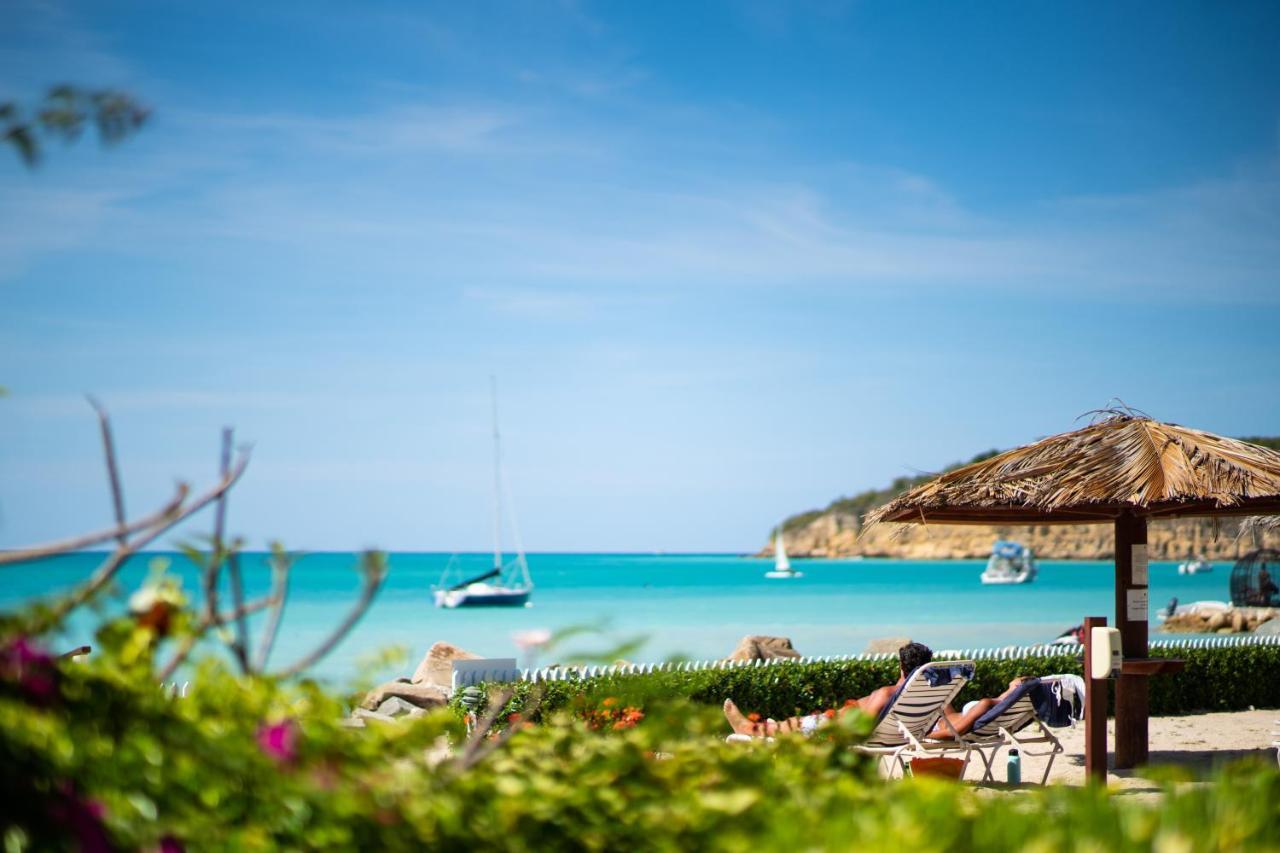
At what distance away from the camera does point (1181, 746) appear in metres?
10.2

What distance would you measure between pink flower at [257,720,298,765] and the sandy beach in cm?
648

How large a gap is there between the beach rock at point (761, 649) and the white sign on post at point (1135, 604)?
7.23 m

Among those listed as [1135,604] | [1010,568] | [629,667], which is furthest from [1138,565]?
[1010,568]

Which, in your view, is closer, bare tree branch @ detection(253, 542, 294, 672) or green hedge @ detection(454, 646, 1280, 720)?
bare tree branch @ detection(253, 542, 294, 672)

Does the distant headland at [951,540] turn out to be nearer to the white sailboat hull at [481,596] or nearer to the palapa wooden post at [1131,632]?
the white sailboat hull at [481,596]

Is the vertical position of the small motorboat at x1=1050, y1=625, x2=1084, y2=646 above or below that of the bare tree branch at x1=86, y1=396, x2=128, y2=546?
below

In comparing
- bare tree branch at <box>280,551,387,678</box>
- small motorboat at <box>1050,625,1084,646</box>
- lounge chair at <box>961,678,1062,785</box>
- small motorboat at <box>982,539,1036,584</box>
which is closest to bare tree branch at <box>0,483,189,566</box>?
bare tree branch at <box>280,551,387,678</box>

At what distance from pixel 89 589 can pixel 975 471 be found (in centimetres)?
671

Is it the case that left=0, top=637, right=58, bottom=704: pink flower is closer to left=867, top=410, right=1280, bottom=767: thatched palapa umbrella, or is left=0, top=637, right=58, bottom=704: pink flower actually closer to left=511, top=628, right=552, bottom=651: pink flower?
left=511, top=628, right=552, bottom=651: pink flower

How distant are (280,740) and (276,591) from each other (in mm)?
318

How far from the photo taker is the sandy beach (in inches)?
335

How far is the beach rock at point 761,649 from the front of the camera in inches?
617

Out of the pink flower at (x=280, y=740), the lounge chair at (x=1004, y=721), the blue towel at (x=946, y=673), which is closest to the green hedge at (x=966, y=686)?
the blue towel at (x=946, y=673)

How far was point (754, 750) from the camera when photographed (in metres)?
2.74
